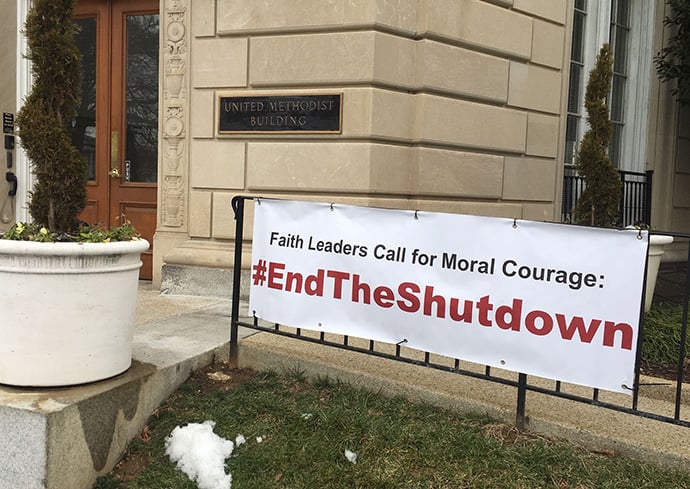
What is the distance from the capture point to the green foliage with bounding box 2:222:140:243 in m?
3.59

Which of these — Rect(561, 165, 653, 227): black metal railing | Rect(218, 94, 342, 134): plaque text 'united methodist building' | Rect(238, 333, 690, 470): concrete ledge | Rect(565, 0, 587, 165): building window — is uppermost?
Rect(565, 0, 587, 165): building window

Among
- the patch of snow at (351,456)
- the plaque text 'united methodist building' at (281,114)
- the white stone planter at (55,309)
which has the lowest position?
the patch of snow at (351,456)

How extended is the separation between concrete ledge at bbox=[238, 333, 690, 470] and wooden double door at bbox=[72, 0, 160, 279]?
11.4ft

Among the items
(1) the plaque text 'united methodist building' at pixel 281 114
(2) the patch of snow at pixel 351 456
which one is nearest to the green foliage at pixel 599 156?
(1) the plaque text 'united methodist building' at pixel 281 114

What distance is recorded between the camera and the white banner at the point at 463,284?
3.30 meters

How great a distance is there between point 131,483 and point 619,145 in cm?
907

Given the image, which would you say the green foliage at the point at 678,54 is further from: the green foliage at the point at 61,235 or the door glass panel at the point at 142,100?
the green foliage at the point at 61,235

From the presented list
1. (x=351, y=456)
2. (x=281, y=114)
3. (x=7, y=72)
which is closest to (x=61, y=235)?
(x=351, y=456)

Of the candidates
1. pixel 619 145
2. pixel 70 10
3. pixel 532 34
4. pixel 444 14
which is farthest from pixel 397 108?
pixel 619 145

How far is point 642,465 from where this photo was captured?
329 centimetres

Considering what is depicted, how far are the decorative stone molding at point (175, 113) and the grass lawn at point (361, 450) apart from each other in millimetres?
3274

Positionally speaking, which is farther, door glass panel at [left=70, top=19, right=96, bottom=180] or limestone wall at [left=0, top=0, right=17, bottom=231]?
limestone wall at [left=0, top=0, right=17, bottom=231]

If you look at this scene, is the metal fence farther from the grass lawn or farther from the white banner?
the grass lawn

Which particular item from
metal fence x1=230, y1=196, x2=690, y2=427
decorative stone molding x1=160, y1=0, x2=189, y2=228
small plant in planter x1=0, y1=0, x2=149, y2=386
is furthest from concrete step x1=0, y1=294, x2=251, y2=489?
decorative stone molding x1=160, y1=0, x2=189, y2=228
